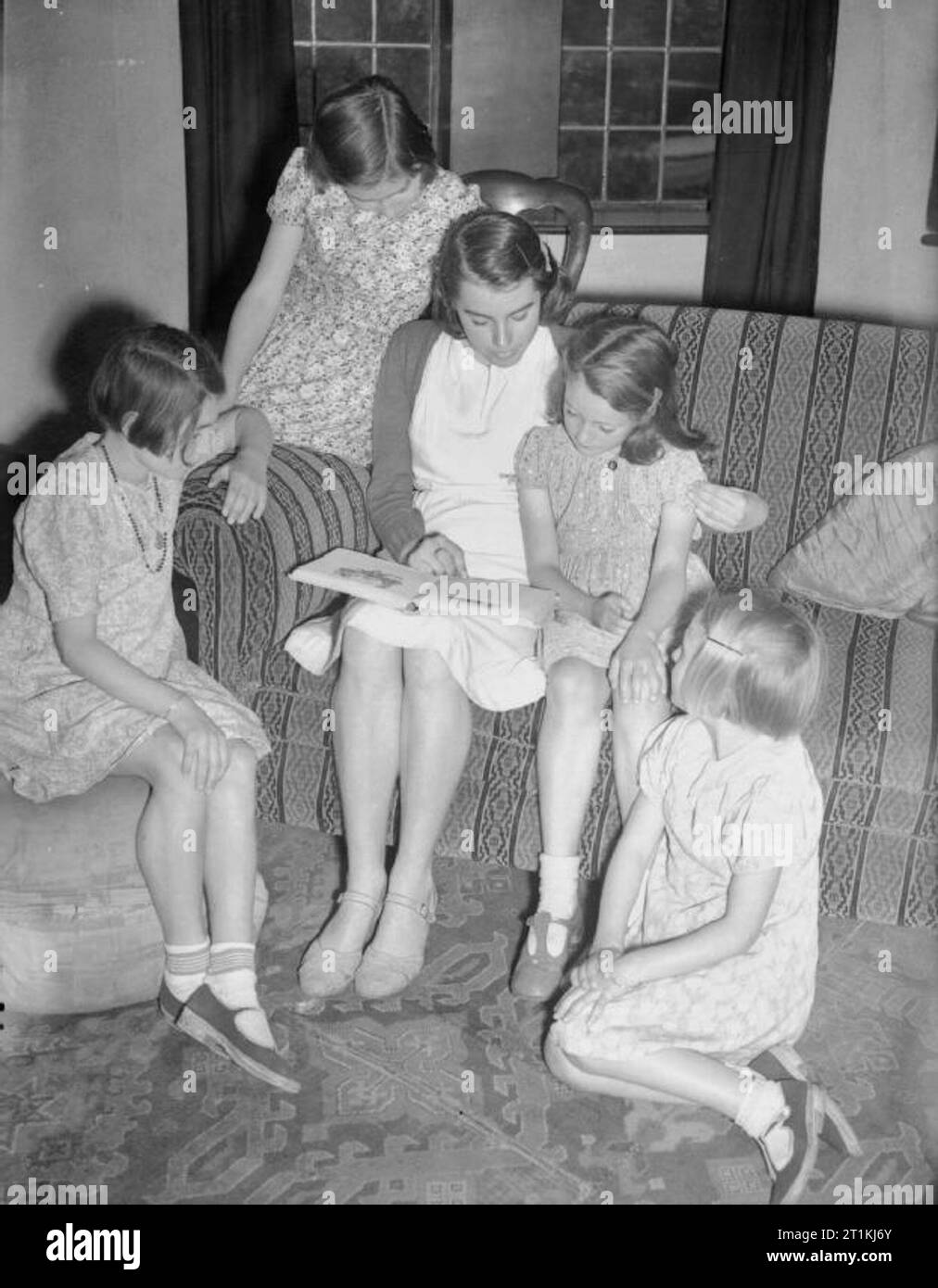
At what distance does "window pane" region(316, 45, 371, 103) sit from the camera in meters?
5.11

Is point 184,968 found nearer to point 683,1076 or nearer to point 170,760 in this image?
point 170,760

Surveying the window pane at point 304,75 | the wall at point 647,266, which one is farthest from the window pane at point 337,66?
the wall at point 647,266

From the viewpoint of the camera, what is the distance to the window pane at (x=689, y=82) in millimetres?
5262

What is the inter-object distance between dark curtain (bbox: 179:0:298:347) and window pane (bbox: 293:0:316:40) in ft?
1.79

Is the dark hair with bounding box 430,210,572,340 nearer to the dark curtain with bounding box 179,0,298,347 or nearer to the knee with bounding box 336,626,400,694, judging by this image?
the knee with bounding box 336,626,400,694

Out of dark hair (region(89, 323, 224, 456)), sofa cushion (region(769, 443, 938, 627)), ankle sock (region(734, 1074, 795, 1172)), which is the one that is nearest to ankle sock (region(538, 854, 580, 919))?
ankle sock (region(734, 1074, 795, 1172))

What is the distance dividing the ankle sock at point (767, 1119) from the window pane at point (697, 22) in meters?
4.32

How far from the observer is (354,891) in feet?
7.74

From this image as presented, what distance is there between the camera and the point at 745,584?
276 cm

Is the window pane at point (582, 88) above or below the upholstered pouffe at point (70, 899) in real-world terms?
above

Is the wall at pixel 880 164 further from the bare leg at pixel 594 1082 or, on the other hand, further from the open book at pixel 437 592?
the bare leg at pixel 594 1082

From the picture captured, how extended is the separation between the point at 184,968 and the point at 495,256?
49.8 inches

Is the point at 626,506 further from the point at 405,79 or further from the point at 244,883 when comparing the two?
the point at 405,79
